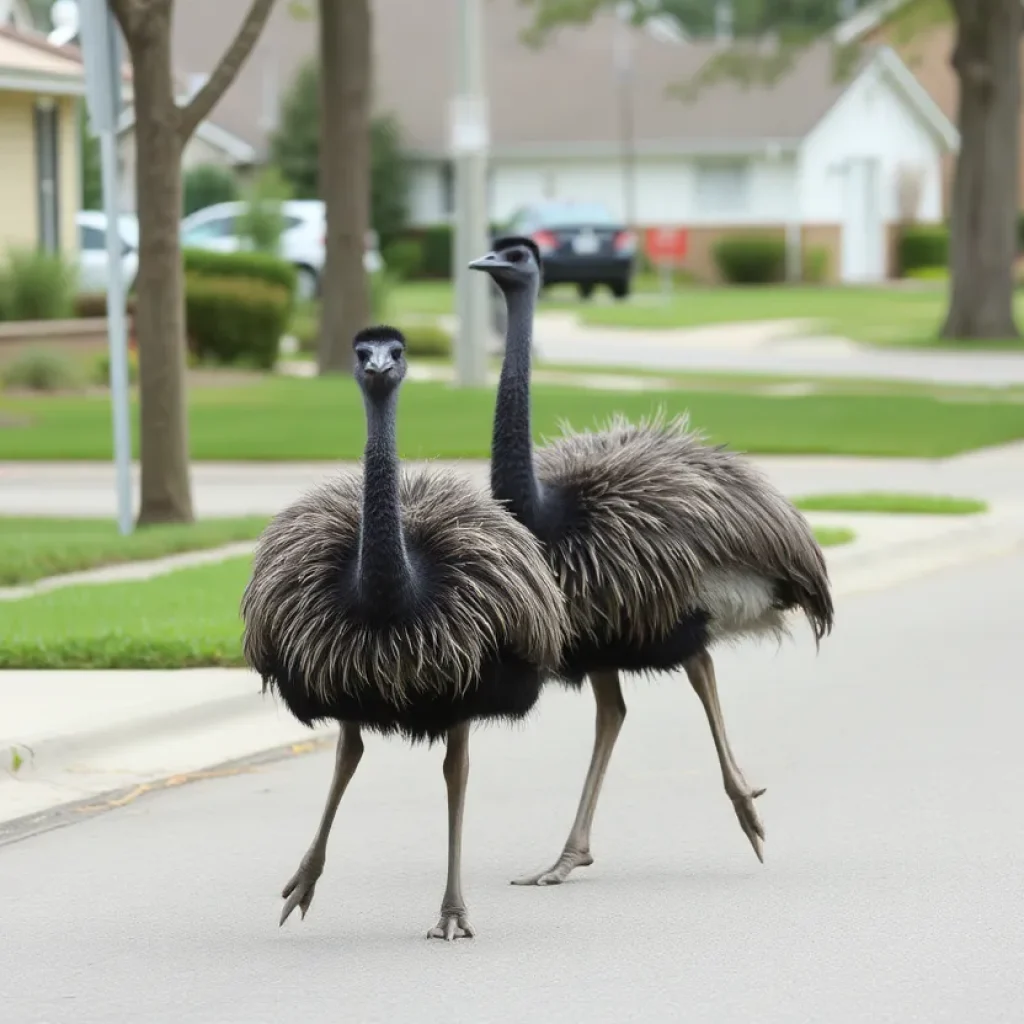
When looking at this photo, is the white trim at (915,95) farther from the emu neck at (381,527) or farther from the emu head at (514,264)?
the emu neck at (381,527)

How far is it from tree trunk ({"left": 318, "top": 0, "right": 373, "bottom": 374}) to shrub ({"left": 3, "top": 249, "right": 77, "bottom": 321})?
3.13 metres

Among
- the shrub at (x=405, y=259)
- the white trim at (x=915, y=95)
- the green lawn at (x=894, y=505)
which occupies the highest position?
the white trim at (x=915, y=95)

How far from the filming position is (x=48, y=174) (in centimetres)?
2938

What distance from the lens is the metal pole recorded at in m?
13.9

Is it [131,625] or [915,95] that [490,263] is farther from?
[915,95]

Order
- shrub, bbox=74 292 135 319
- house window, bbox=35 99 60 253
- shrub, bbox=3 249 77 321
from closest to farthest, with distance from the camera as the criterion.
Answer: shrub, bbox=3 249 77 321 < shrub, bbox=74 292 135 319 < house window, bbox=35 99 60 253

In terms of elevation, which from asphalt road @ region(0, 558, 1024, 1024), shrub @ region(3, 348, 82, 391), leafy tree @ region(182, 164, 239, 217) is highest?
leafy tree @ region(182, 164, 239, 217)

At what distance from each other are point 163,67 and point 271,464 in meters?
5.35

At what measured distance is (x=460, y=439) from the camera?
770 inches

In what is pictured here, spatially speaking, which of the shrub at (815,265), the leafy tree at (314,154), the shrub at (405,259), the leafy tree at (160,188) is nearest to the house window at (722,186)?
the shrub at (815,265)

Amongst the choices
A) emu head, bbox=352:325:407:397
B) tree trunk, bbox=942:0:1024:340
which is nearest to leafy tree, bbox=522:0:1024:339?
tree trunk, bbox=942:0:1024:340

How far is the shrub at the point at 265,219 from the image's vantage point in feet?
115

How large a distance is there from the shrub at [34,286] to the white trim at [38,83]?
195 centimetres

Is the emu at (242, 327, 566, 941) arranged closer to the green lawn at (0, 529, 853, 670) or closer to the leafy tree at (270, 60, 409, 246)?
the green lawn at (0, 529, 853, 670)
